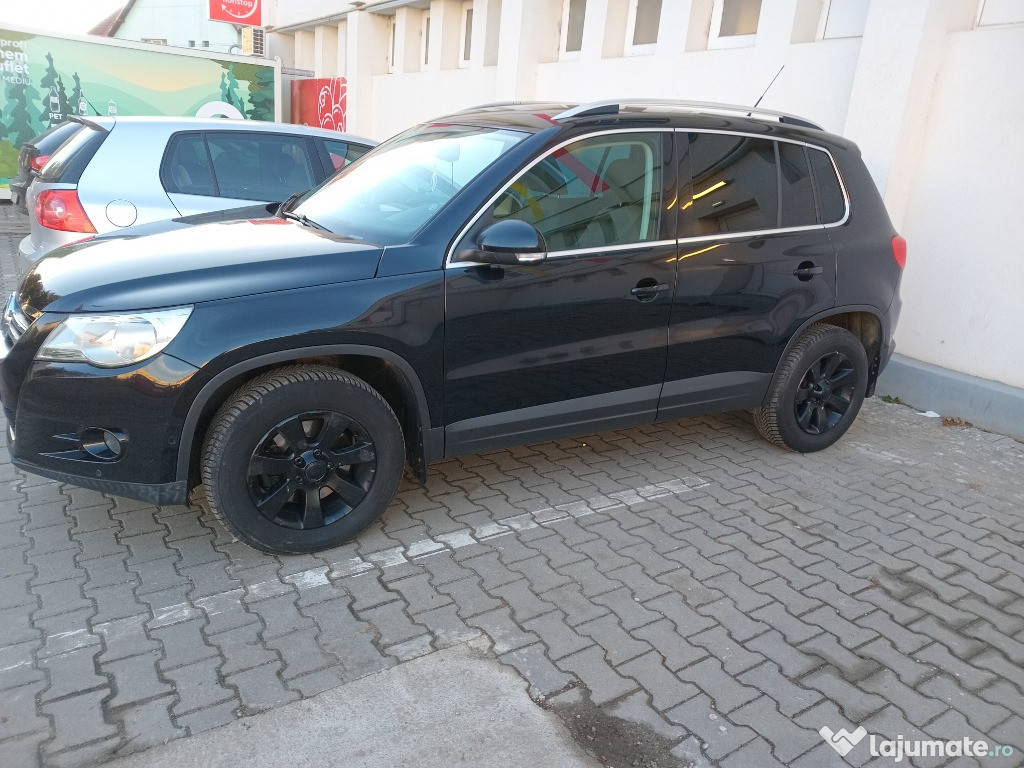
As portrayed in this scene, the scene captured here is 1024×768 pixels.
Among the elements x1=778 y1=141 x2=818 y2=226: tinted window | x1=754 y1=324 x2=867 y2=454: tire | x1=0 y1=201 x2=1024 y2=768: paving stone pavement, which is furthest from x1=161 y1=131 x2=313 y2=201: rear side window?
x1=754 y1=324 x2=867 y2=454: tire

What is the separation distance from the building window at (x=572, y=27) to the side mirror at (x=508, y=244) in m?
7.34

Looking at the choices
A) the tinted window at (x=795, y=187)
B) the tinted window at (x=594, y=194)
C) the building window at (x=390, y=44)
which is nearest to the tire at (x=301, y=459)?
the tinted window at (x=594, y=194)

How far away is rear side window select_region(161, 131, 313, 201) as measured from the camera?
18.6 ft

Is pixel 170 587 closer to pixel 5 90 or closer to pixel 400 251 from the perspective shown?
pixel 400 251

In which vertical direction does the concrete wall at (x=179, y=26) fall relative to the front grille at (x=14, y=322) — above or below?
above

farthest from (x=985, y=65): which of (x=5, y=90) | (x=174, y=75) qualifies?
(x=5, y=90)

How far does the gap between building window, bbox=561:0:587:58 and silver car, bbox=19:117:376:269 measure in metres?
4.97

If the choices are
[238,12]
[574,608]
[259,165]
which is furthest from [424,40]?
[574,608]

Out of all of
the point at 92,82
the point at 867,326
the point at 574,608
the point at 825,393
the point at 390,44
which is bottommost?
the point at 574,608

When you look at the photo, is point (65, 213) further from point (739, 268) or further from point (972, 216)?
point (972, 216)

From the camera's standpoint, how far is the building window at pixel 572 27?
989cm

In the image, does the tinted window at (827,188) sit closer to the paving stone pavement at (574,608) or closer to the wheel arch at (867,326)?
the wheel arch at (867,326)

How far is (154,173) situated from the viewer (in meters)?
5.52

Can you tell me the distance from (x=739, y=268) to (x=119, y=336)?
292cm
